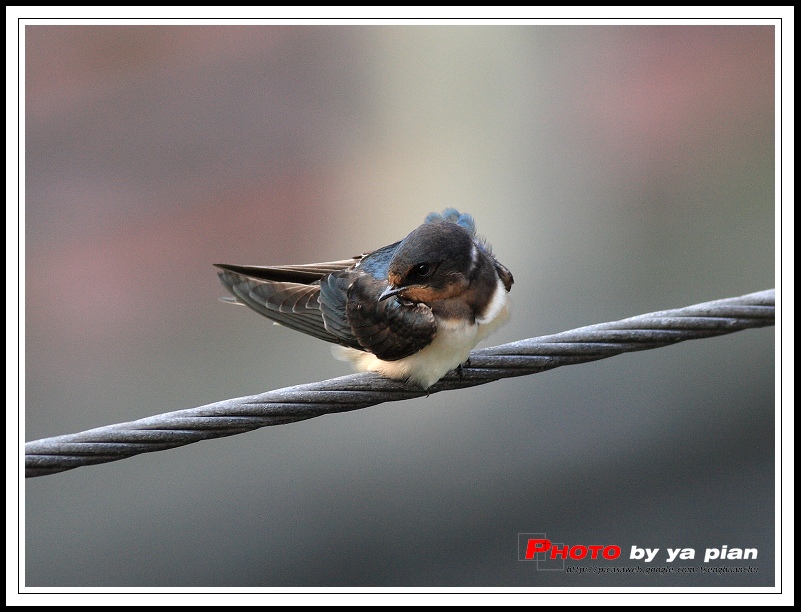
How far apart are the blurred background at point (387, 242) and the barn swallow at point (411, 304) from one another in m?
3.13

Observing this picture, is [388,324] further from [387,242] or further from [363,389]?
[387,242]

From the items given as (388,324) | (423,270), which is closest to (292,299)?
(388,324)

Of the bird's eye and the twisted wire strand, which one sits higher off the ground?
the bird's eye

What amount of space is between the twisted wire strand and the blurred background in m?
3.35

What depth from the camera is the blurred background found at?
5781 millimetres

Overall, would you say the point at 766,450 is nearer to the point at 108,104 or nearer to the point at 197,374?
the point at 197,374

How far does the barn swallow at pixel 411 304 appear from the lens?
2424 mm

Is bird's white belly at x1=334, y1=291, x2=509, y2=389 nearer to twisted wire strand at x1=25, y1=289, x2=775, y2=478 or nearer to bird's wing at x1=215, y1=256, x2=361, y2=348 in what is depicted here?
twisted wire strand at x1=25, y1=289, x2=775, y2=478

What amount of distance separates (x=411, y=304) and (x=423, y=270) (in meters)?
0.13

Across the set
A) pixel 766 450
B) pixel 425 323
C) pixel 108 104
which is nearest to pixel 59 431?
pixel 108 104

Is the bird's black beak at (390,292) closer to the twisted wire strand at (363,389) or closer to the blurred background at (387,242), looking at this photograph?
the twisted wire strand at (363,389)

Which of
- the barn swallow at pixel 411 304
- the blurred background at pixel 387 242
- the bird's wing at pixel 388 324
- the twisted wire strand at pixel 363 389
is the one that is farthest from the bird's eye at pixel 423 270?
the blurred background at pixel 387 242

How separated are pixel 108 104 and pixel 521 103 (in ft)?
11.0

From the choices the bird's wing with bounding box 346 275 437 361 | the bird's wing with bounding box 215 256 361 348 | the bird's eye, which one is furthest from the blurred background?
the bird's eye
